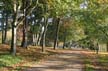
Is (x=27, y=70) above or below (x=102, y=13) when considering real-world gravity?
below

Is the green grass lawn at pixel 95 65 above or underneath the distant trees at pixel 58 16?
underneath

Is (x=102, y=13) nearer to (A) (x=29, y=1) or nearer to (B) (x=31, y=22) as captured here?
(A) (x=29, y=1)

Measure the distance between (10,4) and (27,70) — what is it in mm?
10541

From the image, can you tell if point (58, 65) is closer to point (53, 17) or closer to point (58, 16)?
point (58, 16)

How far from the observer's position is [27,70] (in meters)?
20.3

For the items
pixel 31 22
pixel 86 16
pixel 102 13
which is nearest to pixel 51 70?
pixel 102 13

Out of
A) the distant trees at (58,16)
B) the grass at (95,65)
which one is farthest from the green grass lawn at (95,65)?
the distant trees at (58,16)

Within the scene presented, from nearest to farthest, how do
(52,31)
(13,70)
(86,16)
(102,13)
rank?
(13,70), (102,13), (86,16), (52,31)

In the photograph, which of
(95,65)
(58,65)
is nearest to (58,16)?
(95,65)

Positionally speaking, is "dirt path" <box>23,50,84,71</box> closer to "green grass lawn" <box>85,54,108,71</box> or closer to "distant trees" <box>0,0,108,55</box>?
"green grass lawn" <box>85,54,108,71</box>

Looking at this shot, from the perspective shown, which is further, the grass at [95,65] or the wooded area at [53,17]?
the wooded area at [53,17]

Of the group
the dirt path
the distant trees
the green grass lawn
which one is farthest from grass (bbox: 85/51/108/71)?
the distant trees

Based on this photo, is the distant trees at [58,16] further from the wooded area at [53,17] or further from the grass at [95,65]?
the grass at [95,65]

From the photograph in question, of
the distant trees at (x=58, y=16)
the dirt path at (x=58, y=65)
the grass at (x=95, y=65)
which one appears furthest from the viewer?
the distant trees at (x=58, y=16)
